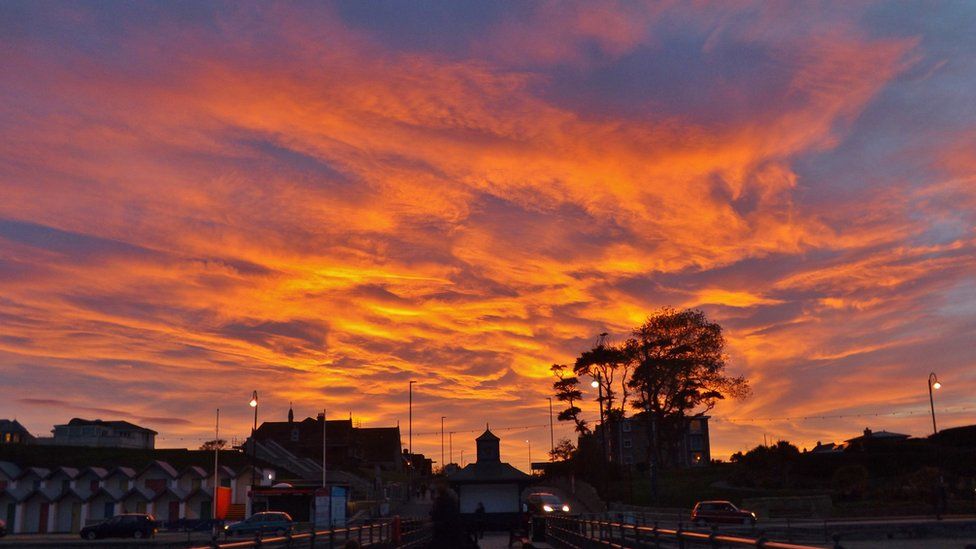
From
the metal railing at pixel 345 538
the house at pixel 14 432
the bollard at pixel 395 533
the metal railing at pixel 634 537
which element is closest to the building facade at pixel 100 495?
the metal railing at pixel 345 538

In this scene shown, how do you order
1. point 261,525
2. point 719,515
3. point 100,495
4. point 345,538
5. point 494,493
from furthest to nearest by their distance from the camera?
point 100,495
point 261,525
point 494,493
point 719,515
point 345,538

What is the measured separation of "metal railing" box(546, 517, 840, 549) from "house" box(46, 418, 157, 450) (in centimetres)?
13236

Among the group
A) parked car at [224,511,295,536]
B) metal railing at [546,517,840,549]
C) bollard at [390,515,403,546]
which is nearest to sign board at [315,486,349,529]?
parked car at [224,511,295,536]

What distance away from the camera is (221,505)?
8606 centimetres

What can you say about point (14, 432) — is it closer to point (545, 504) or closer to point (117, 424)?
point (117, 424)

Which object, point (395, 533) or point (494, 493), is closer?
point (395, 533)

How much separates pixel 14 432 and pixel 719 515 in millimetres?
157387

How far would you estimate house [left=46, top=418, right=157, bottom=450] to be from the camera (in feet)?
513

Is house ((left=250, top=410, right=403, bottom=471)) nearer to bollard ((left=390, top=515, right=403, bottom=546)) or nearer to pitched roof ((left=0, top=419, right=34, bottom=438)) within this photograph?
pitched roof ((left=0, top=419, right=34, bottom=438))

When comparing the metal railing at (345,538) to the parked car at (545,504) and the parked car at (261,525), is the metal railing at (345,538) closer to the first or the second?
the parked car at (261,525)

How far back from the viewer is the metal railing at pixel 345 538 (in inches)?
596

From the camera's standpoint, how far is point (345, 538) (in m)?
26.4

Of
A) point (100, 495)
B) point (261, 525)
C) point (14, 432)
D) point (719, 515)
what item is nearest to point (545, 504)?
point (719, 515)

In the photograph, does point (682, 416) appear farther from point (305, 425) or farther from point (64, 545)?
point (305, 425)
